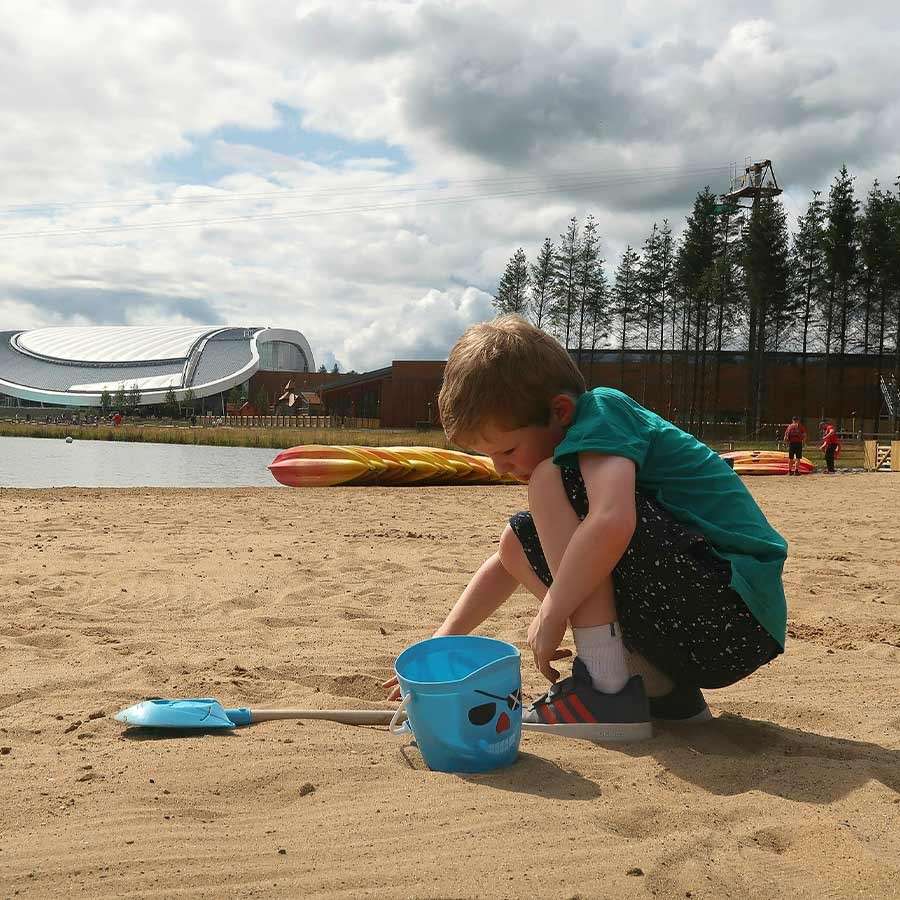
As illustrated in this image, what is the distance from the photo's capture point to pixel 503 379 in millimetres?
2041

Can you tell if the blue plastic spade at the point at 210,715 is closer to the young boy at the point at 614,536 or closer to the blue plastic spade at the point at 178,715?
the blue plastic spade at the point at 178,715

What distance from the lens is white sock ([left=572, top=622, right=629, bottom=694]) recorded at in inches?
81.2

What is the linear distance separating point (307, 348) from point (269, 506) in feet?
304

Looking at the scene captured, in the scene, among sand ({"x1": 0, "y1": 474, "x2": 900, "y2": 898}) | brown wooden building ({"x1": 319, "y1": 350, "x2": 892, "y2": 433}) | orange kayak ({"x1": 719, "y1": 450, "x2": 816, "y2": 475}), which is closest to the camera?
sand ({"x1": 0, "y1": 474, "x2": 900, "y2": 898})

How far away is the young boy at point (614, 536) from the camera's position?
1.94m

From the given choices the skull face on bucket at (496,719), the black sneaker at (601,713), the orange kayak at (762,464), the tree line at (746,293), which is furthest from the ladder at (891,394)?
the skull face on bucket at (496,719)

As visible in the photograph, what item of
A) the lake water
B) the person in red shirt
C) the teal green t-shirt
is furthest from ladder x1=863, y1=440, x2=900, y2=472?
the teal green t-shirt

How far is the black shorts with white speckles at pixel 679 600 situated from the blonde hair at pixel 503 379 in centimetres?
20

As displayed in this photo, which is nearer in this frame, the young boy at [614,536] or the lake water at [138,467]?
the young boy at [614,536]

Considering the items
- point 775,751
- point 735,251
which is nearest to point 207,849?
point 775,751

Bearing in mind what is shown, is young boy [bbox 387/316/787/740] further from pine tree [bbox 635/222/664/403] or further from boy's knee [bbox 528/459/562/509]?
pine tree [bbox 635/222/664/403]

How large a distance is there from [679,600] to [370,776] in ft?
2.58

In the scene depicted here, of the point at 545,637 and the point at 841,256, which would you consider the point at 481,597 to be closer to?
the point at 545,637

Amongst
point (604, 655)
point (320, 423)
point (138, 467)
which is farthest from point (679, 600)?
point (320, 423)
